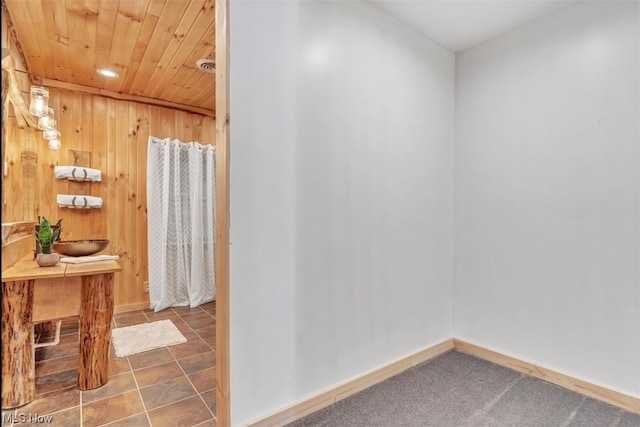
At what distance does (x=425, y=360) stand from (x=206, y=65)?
→ 294cm

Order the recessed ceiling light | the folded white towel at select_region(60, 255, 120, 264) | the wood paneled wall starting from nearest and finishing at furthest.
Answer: the folded white towel at select_region(60, 255, 120, 264)
the recessed ceiling light
the wood paneled wall

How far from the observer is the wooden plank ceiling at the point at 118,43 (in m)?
2.20

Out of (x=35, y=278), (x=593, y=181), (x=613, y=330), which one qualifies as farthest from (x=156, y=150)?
(x=613, y=330)

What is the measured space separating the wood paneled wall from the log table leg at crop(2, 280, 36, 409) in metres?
1.40

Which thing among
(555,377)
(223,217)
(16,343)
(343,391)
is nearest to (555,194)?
(555,377)

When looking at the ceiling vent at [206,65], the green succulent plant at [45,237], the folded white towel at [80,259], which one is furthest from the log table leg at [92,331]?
A: the ceiling vent at [206,65]

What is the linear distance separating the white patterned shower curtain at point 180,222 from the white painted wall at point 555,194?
2.76 metres

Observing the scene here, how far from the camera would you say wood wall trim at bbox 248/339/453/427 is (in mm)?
1807

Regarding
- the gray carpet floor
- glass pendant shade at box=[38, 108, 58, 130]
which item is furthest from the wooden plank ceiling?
the gray carpet floor

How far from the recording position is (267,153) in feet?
5.88

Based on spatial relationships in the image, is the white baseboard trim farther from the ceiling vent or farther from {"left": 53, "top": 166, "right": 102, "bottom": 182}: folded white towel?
{"left": 53, "top": 166, "right": 102, "bottom": 182}: folded white towel

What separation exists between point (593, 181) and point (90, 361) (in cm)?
326

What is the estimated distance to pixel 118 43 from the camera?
2.63 meters

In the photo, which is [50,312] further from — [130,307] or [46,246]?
[130,307]
